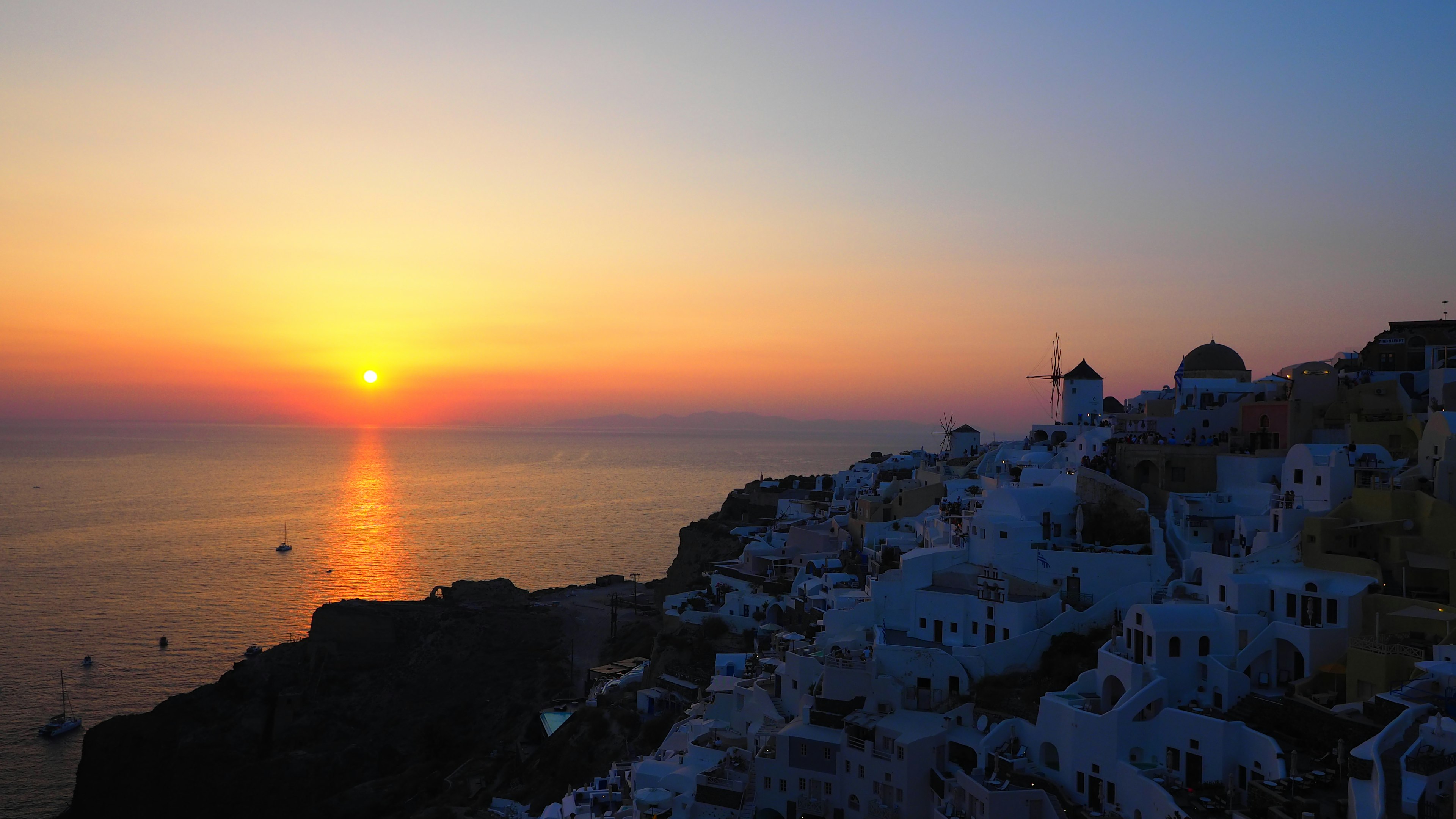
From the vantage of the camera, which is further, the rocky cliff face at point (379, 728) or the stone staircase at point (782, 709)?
the rocky cliff face at point (379, 728)

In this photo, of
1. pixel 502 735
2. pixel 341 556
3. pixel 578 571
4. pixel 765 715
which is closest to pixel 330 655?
pixel 502 735

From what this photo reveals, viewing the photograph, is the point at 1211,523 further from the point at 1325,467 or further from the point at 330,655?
the point at 330,655

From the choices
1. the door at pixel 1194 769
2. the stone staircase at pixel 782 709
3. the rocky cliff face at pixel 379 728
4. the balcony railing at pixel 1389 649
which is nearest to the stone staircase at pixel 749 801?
the stone staircase at pixel 782 709

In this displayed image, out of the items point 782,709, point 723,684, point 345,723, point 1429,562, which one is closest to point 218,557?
point 345,723

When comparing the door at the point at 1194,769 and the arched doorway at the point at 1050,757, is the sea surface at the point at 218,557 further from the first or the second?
the door at the point at 1194,769

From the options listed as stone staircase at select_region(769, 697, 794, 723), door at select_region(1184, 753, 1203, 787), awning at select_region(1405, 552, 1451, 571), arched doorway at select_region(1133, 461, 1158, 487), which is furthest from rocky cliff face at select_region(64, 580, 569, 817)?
awning at select_region(1405, 552, 1451, 571)
